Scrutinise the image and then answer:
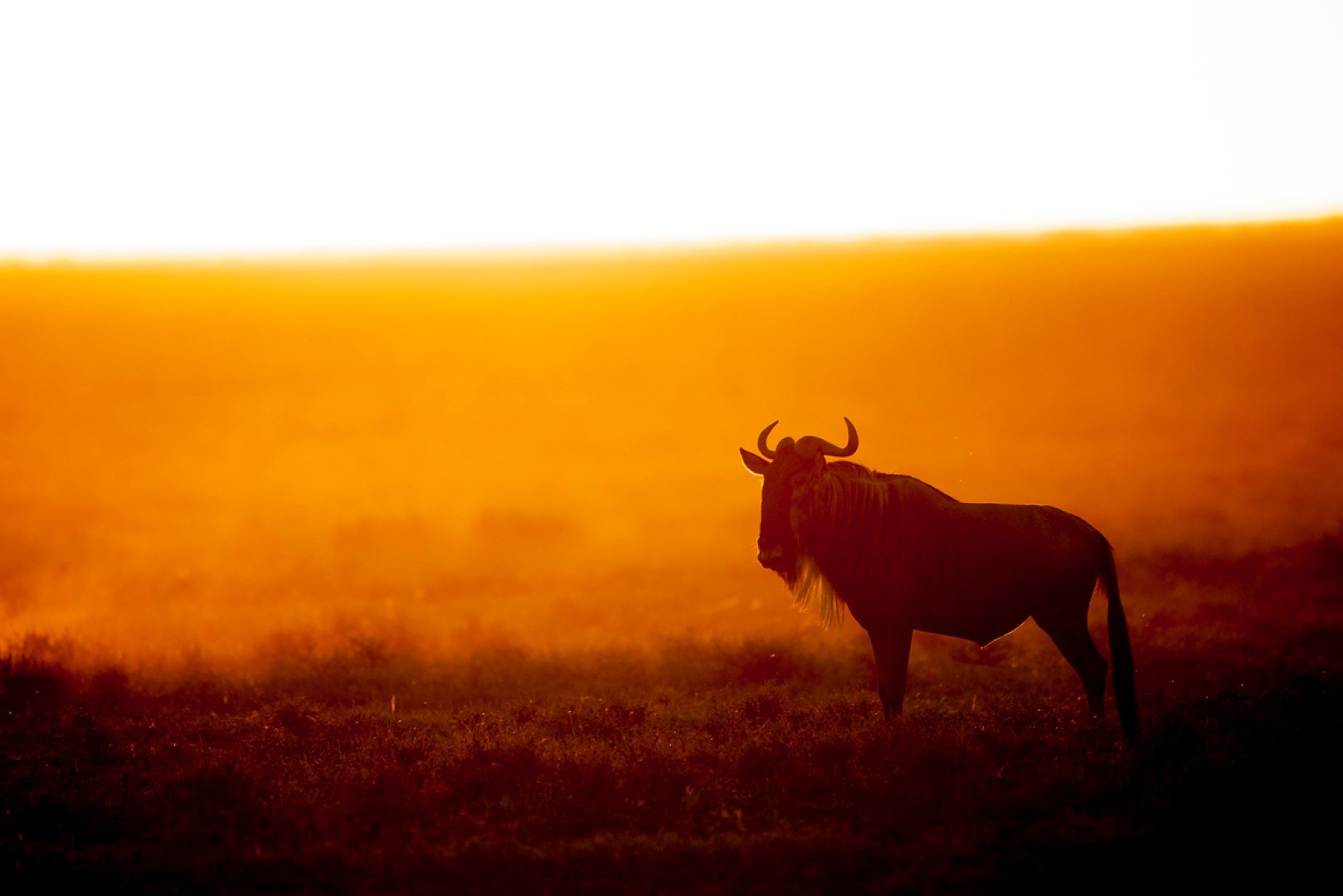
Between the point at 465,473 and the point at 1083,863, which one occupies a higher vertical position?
the point at 1083,863

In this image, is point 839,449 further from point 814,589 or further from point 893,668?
point 893,668

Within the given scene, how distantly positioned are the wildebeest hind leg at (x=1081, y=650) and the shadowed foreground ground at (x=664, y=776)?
0.29m

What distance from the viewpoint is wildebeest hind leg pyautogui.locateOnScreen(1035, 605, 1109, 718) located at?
9.30m

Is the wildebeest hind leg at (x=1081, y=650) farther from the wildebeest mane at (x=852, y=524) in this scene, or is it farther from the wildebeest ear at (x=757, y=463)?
the wildebeest ear at (x=757, y=463)

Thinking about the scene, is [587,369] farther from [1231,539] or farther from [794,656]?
[794,656]

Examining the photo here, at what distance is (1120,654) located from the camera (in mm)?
9180

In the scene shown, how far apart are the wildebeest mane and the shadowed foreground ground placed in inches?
46.5

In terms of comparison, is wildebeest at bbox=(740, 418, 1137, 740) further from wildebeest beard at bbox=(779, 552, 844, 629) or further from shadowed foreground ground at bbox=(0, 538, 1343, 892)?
shadowed foreground ground at bbox=(0, 538, 1343, 892)

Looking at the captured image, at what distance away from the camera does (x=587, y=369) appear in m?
56.3

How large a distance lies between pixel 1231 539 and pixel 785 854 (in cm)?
1709

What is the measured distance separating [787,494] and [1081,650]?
2533mm

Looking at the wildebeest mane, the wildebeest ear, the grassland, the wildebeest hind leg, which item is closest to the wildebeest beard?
the wildebeest mane

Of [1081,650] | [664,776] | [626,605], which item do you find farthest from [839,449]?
[626,605]

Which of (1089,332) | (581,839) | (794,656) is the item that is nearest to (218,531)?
(794,656)
